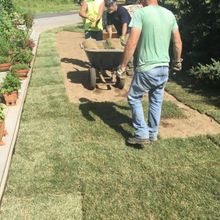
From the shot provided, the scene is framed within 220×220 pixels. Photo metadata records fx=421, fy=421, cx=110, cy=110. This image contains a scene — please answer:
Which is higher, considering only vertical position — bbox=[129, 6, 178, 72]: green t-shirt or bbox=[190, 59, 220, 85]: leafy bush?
bbox=[129, 6, 178, 72]: green t-shirt

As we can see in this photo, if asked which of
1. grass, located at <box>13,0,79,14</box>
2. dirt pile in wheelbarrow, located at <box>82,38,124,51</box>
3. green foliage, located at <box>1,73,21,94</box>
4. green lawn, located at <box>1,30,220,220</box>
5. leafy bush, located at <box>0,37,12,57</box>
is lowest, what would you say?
grass, located at <box>13,0,79,14</box>

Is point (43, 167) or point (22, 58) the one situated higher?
point (43, 167)

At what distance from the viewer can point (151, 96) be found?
661 cm

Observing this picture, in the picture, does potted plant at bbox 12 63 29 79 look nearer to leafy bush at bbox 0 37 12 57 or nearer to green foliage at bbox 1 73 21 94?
leafy bush at bbox 0 37 12 57

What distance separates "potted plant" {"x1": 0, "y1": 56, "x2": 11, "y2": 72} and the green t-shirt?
638 cm

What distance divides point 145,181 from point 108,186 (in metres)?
0.51

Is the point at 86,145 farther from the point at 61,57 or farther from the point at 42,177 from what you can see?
the point at 61,57

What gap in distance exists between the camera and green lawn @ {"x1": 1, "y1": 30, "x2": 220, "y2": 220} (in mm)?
5031

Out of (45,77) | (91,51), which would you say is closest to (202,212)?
(91,51)

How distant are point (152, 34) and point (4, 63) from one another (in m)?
6.83

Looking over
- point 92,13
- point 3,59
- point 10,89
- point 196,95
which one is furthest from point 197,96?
point 3,59

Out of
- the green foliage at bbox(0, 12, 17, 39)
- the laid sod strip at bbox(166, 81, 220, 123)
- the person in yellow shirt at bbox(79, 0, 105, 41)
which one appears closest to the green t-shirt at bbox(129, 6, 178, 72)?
the laid sod strip at bbox(166, 81, 220, 123)

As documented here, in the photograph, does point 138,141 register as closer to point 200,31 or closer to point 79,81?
point 79,81

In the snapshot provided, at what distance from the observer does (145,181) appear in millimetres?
5629
